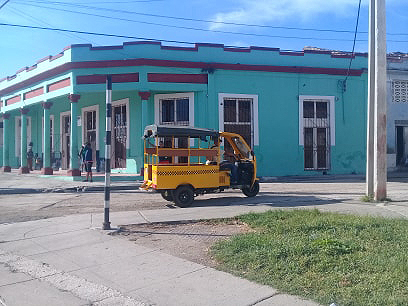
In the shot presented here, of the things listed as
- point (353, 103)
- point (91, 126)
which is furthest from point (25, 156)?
point (353, 103)

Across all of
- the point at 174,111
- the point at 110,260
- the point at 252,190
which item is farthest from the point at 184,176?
the point at 174,111

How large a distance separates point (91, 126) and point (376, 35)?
1735 cm

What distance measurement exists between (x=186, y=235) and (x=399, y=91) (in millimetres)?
21747

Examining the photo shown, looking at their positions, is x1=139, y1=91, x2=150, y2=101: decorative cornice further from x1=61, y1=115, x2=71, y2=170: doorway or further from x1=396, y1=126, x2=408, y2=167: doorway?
x1=396, y1=126, x2=408, y2=167: doorway

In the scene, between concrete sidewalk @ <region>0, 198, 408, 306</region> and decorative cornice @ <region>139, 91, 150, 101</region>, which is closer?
concrete sidewalk @ <region>0, 198, 408, 306</region>

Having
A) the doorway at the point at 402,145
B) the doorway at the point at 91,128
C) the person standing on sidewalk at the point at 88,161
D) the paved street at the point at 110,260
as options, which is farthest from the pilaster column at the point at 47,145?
the doorway at the point at 402,145

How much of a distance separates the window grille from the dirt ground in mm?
19903

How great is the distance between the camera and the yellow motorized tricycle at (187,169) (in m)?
12.2

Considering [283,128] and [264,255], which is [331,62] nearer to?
[283,128]

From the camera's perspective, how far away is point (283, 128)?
22.4m

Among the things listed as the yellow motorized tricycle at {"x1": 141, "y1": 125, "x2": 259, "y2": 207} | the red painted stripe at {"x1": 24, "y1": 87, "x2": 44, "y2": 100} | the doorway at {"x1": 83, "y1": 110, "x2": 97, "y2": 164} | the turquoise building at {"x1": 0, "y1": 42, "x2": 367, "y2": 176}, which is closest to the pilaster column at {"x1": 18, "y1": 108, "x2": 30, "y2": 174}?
the red painted stripe at {"x1": 24, "y1": 87, "x2": 44, "y2": 100}

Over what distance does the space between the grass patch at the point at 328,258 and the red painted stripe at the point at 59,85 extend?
16164 millimetres

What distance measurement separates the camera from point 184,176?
12.5 metres

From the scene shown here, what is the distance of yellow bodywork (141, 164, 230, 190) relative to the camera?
40.0 ft
